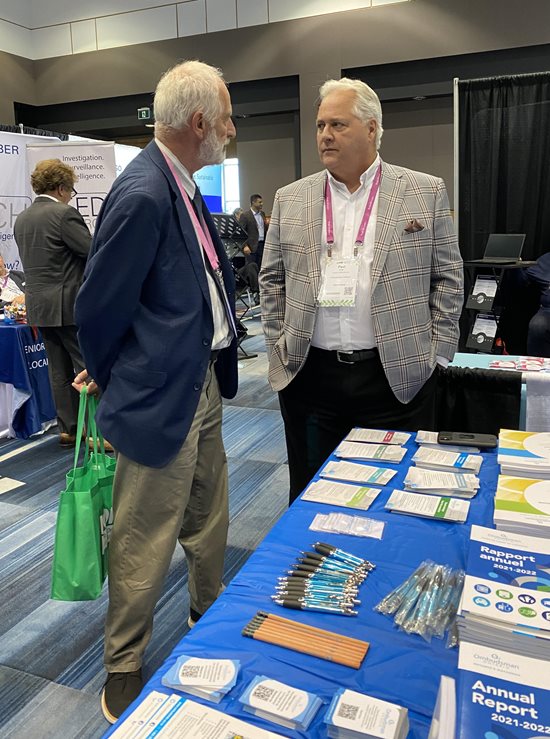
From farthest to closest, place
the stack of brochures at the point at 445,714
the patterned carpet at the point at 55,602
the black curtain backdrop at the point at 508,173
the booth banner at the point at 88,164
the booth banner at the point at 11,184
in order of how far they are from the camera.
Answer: the booth banner at the point at 11,184 < the booth banner at the point at 88,164 < the black curtain backdrop at the point at 508,173 < the patterned carpet at the point at 55,602 < the stack of brochures at the point at 445,714

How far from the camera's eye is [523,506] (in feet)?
3.57

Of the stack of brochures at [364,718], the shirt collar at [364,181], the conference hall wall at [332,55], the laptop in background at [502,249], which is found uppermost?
the conference hall wall at [332,55]

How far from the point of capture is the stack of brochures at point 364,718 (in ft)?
2.12

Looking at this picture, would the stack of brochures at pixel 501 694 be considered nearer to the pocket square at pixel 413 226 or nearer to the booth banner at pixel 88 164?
the pocket square at pixel 413 226

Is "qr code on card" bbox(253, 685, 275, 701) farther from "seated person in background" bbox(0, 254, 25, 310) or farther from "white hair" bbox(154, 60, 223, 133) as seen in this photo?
"seated person in background" bbox(0, 254, 25, 310)

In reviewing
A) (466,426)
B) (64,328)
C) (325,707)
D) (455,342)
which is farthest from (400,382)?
(64,328)

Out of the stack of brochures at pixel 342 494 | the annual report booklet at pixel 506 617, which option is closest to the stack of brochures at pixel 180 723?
the annual report booklet at pixel 506 617

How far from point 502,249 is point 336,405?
296cm

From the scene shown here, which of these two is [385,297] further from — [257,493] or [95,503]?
[257,493]

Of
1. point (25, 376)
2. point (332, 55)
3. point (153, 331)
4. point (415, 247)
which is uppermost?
point (332, 55)

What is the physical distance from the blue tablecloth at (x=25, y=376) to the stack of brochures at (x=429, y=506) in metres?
3.06

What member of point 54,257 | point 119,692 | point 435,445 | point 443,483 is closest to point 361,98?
point 435,445

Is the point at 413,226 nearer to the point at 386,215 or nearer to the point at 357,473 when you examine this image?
the point at 386,215

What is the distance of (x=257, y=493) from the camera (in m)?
2.92
